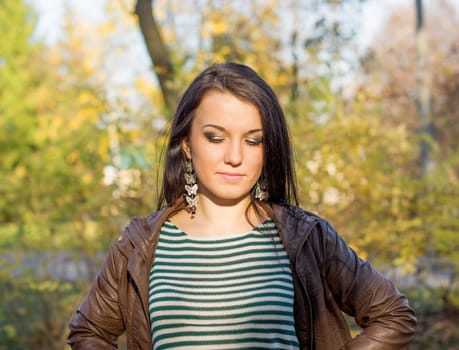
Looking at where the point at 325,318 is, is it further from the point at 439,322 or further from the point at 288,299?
the point at 439,322

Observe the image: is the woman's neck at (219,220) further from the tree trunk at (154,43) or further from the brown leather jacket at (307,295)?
the tree trunk at (154,43)

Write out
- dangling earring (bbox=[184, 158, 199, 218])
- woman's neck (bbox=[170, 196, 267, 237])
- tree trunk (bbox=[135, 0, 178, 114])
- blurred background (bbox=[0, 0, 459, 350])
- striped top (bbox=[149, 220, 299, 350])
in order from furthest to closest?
tree trunk (bbox=[135, 0, 178, 114]), blurred background (bbox=[0, 0, 459, 350]), dangling earring (bbox=[184, 158, 199, 218]), woman's neck (bbox=[170, 196, 267, 237]), striped top (bbox=[149, 220, 299, 350])

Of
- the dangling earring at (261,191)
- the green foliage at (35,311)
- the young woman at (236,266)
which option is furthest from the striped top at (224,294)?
the green foliage at (35,311)

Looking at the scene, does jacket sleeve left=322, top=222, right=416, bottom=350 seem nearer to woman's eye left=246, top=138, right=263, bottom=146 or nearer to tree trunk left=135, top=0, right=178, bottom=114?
woman's eye left=246, top=138, right=263, bottom=146

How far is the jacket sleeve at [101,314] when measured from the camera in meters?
2.10

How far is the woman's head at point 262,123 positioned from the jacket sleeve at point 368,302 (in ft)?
1.03

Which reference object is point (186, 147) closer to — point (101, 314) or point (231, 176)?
point (231, 176)

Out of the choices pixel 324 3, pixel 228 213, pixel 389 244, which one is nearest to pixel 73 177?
pixel 389 244

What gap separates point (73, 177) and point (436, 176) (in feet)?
10.00

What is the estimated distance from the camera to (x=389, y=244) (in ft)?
15.4

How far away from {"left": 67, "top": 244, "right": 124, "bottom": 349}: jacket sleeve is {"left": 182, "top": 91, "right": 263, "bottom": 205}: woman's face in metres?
0.41

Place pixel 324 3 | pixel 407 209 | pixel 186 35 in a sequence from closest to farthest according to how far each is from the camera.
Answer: pixel 407 209 < pixel 324 3 < pixel 186 35

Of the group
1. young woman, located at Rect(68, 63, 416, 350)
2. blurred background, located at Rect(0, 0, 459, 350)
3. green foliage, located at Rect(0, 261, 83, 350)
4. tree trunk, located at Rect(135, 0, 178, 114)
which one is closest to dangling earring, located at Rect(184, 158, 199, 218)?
young woman, located at Rect(68, 63, 416, 350)

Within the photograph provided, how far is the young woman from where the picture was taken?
1966 mm
